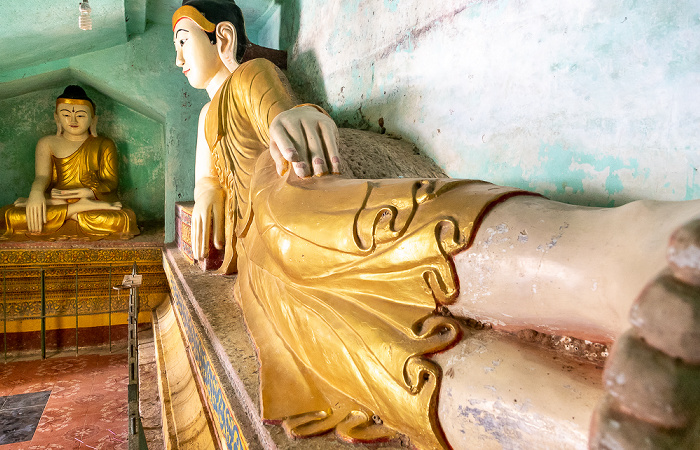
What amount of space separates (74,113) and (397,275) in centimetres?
378

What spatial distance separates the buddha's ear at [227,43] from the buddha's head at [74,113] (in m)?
2.15

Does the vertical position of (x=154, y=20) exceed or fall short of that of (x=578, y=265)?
it exceeds it

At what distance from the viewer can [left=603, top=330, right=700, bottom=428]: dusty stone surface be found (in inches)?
14.6

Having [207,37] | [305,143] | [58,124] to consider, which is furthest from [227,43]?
[58,124]

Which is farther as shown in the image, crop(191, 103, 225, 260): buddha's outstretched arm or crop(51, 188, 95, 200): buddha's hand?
crop(51, 188, 95, 200): buddha's hand

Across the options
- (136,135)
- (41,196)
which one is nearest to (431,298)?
(41,196)

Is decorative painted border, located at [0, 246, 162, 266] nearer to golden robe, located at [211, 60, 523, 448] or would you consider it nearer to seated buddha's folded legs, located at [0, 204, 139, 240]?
seated buddha's folded legs, located at [0, 204, 139, 240]

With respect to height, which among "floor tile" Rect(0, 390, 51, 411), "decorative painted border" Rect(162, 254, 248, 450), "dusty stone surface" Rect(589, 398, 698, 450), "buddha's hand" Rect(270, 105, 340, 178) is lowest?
"floor tile" Rect(0, 390, 51, 411)

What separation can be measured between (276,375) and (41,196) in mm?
3201

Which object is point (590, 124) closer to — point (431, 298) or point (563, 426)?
point (431, 298)

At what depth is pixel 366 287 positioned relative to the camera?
0.79 m

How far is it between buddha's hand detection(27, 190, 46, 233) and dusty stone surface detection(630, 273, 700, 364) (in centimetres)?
371

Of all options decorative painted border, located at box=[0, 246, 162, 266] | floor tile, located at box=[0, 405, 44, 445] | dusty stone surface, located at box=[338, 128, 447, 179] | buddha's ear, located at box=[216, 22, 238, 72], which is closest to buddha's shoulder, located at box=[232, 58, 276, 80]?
dusty stone surface, located at box=[338, 128, 447, 179]

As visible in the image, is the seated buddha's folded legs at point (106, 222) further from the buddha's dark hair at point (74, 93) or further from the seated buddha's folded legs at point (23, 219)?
the buddha's dark hair at point (74, 93)
